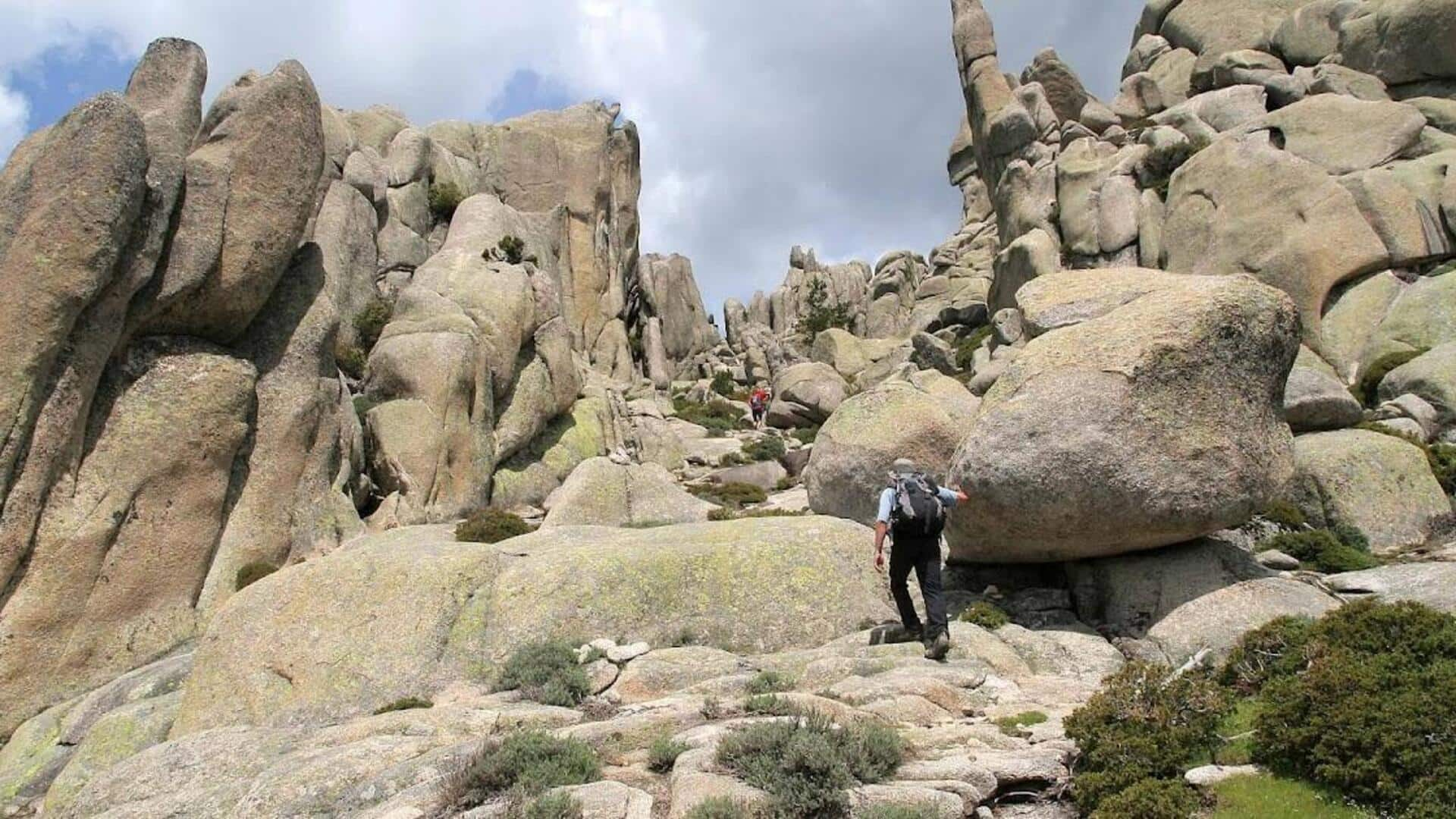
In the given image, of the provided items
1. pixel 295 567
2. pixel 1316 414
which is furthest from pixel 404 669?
pixel 1316 414

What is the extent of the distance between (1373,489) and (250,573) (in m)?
27.8

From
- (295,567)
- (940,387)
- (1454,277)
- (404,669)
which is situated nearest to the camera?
(404,669)

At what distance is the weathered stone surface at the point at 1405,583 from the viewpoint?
14875 millimetres

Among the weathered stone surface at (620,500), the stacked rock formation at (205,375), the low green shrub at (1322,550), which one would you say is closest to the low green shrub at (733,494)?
the weathered stone surface at (620,500)

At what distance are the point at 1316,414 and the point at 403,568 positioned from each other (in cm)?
2189

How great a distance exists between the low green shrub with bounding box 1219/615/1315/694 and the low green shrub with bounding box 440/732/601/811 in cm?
807

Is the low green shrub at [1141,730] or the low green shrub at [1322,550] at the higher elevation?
the low green shrub at [1322,550]

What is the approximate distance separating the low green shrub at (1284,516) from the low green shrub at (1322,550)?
1.68 feet

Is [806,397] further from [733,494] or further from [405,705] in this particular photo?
[405,705]

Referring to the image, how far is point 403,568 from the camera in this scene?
17.8 meters

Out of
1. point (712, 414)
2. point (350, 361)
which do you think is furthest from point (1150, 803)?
point (712, 414)

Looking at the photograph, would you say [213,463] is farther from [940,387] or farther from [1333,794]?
[1333,794]

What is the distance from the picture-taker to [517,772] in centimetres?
976

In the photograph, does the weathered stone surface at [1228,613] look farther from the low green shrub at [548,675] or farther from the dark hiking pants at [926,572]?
the low green shrub at [548,675]
